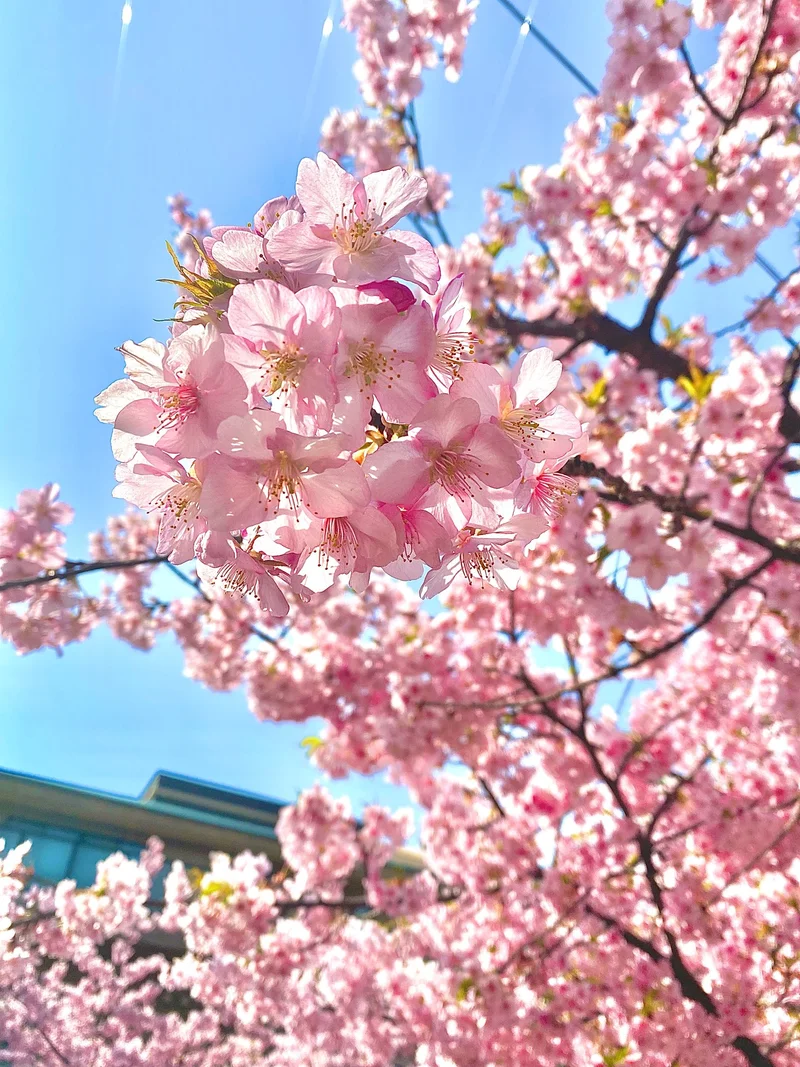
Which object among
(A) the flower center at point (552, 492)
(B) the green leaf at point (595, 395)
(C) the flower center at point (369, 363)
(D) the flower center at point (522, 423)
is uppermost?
(B) the green leaf at point (595, 395)


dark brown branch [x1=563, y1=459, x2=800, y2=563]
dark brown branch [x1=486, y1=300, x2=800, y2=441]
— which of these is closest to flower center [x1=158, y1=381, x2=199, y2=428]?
dark brown branch [x1=563, y1=459, x2=800, y2=563]

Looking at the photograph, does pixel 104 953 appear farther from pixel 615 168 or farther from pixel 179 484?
pixel 615 168

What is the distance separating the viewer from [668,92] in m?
4.16

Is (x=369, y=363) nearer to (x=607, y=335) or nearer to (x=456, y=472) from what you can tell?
(x=456, y=472)

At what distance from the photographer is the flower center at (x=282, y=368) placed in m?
0.67

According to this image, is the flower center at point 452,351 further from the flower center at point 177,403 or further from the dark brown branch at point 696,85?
the dark brown branch at point 696,85

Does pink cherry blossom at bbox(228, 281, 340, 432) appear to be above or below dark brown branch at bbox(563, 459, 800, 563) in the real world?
below

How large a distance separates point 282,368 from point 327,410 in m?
0.08

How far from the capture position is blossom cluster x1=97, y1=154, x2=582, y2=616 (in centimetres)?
67

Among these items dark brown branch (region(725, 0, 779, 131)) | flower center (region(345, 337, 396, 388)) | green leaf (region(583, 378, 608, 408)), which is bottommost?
flower center (region(345, 337, 396, 388))

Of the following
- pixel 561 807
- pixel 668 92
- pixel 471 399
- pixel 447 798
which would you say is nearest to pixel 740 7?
pixel 668 92

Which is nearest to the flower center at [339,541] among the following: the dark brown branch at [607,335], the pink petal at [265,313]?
the pink petal at [265,313]

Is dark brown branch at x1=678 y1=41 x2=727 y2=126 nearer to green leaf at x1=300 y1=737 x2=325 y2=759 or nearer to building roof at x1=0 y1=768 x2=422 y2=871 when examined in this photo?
green leaf at x1=300 y1=737 x2=325 y2=759

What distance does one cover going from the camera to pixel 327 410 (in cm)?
67
